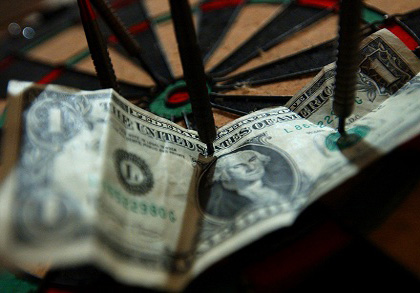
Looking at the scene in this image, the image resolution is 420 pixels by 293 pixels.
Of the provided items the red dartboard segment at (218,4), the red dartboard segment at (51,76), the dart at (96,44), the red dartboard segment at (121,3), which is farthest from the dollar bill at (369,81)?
the red dartboard segment at (121,3)

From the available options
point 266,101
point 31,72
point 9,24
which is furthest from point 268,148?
point 9,24

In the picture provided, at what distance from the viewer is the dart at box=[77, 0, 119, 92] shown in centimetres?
53

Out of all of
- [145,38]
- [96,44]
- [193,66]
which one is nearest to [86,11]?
[96,44]

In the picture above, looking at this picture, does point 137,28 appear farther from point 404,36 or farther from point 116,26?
point 404,36

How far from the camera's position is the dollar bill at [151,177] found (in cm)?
33

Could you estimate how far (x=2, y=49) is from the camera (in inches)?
47.8

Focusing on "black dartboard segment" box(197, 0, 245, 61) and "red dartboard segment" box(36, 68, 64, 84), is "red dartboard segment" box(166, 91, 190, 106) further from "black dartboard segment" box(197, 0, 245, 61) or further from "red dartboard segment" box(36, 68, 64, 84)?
"red dartboard segment" box(36, 68, 64, 84)

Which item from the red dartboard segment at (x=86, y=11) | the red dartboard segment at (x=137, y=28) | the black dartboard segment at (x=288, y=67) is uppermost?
the red dartboard segment at (x=86, y=11)

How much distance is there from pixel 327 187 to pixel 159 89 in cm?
49

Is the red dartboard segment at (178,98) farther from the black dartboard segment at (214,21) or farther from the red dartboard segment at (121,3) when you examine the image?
the red dartboard segment at (121,3)

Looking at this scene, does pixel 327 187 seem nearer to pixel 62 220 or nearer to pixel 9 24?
pixel 62 220

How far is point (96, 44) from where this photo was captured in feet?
1.78

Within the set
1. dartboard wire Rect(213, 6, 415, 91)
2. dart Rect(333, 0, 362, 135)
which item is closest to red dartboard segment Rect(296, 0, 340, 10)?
dartboard wire Rect(213, 6, 415, 91)

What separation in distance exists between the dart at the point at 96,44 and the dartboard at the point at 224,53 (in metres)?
0.17
